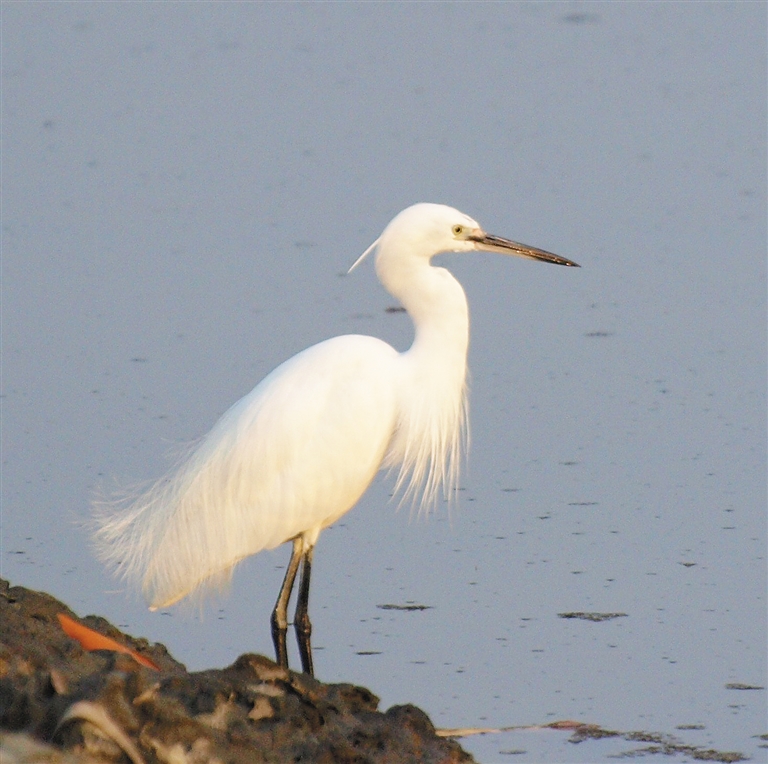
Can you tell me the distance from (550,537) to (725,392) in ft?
3.54

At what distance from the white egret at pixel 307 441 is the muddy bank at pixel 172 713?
95cm

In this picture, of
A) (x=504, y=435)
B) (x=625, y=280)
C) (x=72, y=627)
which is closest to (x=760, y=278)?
(x=625, y=280)

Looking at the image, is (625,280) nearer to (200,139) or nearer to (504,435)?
(504,435)

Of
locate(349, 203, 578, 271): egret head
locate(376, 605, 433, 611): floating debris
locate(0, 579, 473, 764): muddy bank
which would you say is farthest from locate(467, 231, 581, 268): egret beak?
locate(0, 579, 473, 764): muddy bank

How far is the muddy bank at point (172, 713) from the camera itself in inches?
93.1

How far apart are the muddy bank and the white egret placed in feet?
3.11

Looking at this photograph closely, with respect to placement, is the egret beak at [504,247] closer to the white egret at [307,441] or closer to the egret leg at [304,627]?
the white egret at [307,441]

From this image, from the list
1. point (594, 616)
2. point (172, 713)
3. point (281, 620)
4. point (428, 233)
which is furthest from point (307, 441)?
point (172, 713)

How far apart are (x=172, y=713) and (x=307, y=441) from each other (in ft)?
4.88

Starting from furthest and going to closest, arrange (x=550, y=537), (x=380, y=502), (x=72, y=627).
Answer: (x=380, y=502) < (x=550, y=537) < (x=72, y=627)

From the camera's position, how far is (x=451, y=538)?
14.0ft

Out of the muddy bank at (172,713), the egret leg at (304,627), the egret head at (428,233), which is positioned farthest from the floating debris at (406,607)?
the muddy bank at (172,713)

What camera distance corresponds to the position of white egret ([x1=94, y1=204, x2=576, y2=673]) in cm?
387

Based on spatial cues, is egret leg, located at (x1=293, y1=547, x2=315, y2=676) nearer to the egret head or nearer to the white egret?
the white egret
